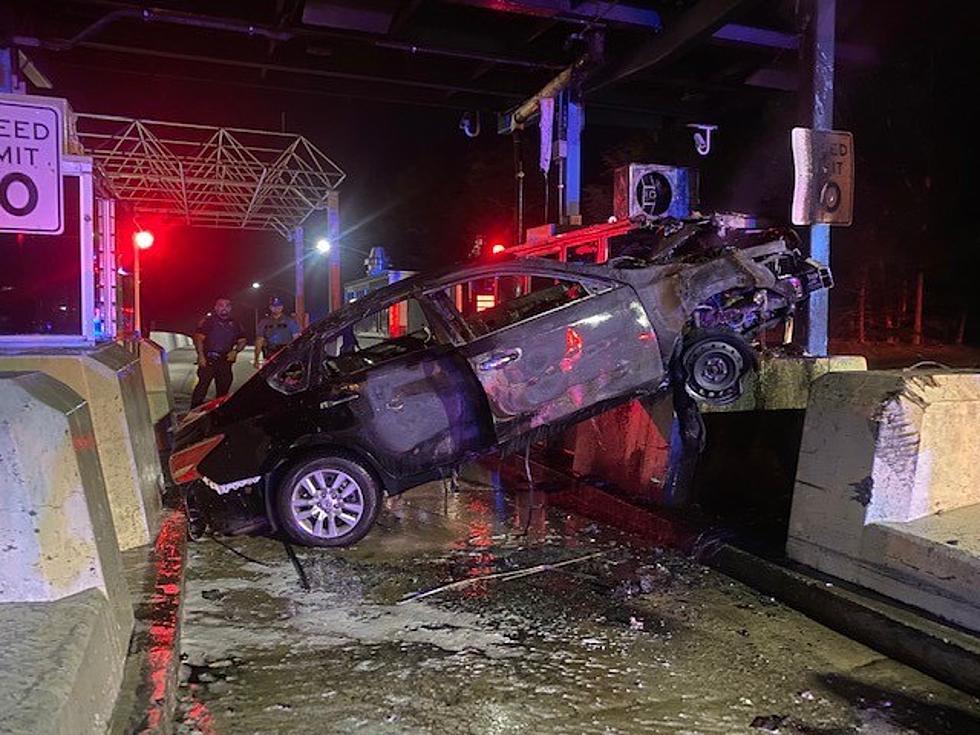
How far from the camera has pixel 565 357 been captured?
6.02 meters

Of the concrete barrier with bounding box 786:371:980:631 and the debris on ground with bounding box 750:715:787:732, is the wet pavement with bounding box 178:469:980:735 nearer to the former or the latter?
the debris on ground with bounding box 750:715:787:732

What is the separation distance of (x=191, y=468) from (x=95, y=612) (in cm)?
341

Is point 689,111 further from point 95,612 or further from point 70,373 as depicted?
point 95,612

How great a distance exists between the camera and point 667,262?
650 cm

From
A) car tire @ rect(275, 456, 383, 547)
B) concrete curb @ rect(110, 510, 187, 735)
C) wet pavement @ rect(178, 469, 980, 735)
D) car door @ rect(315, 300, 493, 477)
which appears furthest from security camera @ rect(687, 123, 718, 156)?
concrete curb @ rect(110, 510, 187, 735)

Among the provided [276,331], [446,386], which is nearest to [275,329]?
[276,331]

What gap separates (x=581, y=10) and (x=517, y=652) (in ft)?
34.2

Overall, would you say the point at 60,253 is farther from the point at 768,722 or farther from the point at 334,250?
the point at 334,250

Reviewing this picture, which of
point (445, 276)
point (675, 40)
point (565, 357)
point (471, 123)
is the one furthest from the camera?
point (471, 123)

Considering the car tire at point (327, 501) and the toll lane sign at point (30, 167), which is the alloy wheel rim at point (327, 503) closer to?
the car tire at point (327, 501)

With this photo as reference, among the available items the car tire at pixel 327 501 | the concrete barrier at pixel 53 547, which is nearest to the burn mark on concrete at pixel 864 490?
the car tire at pixel 327 501

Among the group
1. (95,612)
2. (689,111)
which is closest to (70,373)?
(95,612)

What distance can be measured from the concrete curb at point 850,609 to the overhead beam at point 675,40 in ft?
25.8

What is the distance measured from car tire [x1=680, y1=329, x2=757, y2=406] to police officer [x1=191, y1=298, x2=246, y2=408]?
24.2 ft
